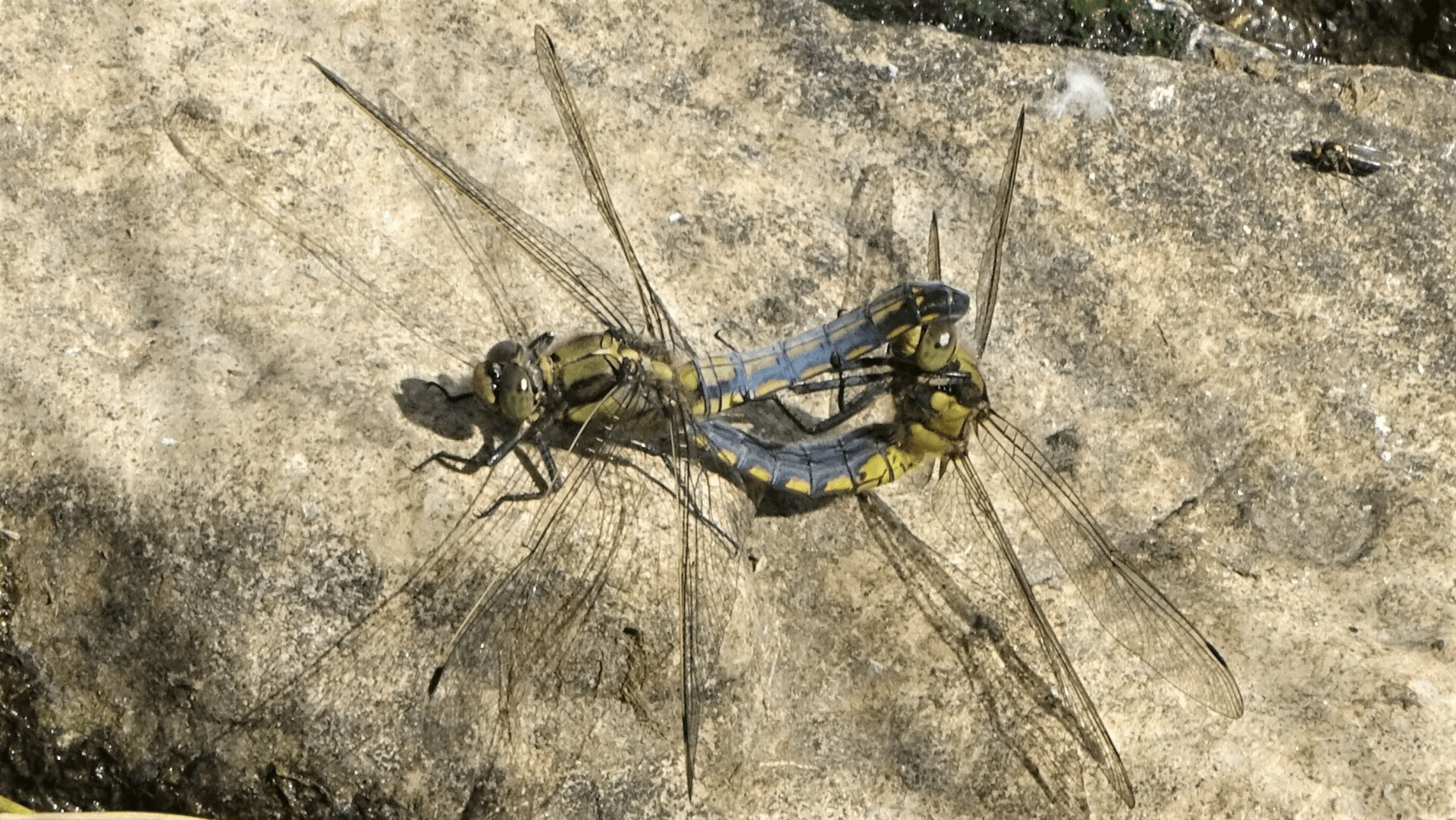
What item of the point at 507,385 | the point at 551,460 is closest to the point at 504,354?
the point at 507,385

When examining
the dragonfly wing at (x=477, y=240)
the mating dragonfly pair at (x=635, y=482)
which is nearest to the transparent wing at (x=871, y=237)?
the mating dragonfly pair at (x=635, y=482)

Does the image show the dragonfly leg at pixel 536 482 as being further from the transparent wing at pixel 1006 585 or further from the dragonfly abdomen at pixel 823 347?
the transparent wing at pixel 1006 585

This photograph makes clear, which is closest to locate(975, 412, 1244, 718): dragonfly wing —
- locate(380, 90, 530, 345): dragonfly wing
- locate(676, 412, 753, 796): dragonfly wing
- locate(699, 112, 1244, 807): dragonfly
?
locate(699, 112, 1244, 807): dragonfly

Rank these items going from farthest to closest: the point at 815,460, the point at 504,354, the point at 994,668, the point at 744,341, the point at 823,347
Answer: the point at 744,341 → the point at 823,347 → the point at 815,460 → the point at 504,354 → the point at 994,668

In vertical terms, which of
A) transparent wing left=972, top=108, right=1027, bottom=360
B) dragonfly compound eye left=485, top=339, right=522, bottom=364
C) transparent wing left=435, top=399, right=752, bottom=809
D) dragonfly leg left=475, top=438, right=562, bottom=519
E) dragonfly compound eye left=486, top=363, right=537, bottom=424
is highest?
transparent wing left=972, top=108, right=1027, bottom=360

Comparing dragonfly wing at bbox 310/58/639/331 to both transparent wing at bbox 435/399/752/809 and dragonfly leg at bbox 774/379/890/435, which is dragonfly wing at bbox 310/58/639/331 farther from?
transparent wing at bbox 435/399/752/809

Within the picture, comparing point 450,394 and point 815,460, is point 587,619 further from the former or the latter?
point 815,460

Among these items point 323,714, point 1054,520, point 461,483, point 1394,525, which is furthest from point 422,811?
point 1394,525
